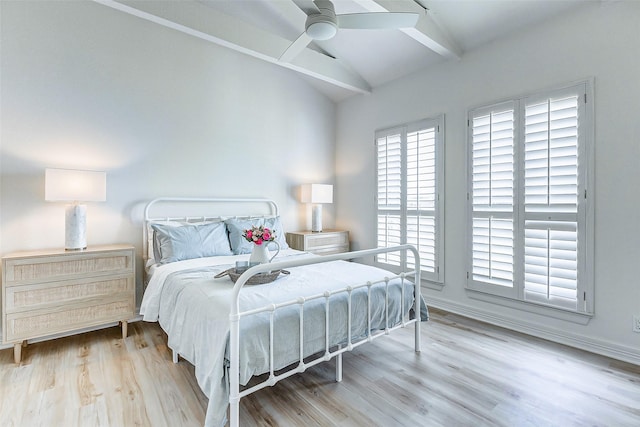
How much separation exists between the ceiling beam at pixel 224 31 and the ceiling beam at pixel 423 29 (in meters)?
1.12

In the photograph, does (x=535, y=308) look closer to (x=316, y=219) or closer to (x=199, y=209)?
(x=316, y=219)

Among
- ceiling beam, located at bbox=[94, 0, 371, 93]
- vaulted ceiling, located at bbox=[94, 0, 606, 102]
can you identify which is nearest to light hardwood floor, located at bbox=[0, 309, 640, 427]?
vaulted ceiling, located at bbox=[94, 0, 606, 102]

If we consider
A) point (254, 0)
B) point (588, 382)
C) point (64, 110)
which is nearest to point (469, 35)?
point (254, 0)

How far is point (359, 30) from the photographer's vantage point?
3621mm

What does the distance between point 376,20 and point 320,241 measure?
9.11ft

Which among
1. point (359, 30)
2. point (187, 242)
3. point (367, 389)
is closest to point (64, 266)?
point (187, 242)

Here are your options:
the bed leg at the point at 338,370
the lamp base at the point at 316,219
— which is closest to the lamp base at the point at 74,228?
the bed leg at the point at 338,370

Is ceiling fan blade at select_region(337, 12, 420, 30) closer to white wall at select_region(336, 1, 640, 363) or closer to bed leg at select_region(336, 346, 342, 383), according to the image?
white wall at select_region(336, 1, 640, 363)

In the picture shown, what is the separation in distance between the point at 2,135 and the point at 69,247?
1.09 metres

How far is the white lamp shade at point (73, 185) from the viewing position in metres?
2.61

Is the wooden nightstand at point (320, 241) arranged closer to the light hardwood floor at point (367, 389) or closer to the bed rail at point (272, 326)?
the light hardwood floor at point (367, 389)

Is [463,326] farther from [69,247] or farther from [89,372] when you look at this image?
[69,247]

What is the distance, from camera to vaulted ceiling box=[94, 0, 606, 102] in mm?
2803

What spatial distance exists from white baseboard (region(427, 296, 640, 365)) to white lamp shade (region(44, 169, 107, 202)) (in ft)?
12.1
